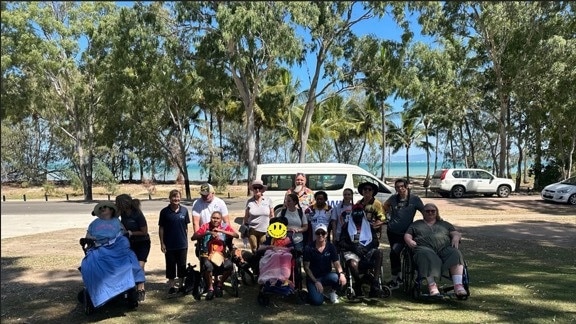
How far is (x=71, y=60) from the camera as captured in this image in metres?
25.4

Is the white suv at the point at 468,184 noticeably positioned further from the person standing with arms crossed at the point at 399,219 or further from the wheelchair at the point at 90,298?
the wheelchair at the point at 90,298

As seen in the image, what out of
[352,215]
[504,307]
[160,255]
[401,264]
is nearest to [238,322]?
[352,215]

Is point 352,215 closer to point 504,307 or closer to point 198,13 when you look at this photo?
point 504,307

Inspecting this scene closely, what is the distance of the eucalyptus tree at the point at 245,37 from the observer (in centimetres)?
1538

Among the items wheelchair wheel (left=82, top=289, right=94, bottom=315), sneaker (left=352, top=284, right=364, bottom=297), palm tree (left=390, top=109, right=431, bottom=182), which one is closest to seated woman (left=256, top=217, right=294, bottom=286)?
sneaker (left=352, top=284, right=364, bottom=297)

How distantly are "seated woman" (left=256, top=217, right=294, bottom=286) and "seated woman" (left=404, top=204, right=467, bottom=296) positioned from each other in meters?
1.49

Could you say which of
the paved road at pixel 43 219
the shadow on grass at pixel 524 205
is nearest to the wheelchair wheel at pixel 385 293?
the paved road at pixel 43 219

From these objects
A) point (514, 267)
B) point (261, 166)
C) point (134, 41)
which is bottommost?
point (514, 267)

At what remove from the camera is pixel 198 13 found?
659 inches

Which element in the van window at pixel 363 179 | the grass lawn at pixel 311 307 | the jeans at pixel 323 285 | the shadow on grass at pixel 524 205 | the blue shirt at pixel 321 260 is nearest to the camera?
the grass lawn at pixel 311 307

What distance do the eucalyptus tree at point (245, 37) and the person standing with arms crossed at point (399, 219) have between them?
941 cm

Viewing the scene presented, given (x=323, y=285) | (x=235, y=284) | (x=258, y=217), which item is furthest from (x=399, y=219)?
(x=235, y=284)

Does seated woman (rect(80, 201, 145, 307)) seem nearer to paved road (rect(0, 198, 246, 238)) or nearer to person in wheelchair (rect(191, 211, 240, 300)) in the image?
person in wheelchair (rect(191, 211, 240, 300))

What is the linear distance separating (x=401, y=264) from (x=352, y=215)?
1041 millimetres
